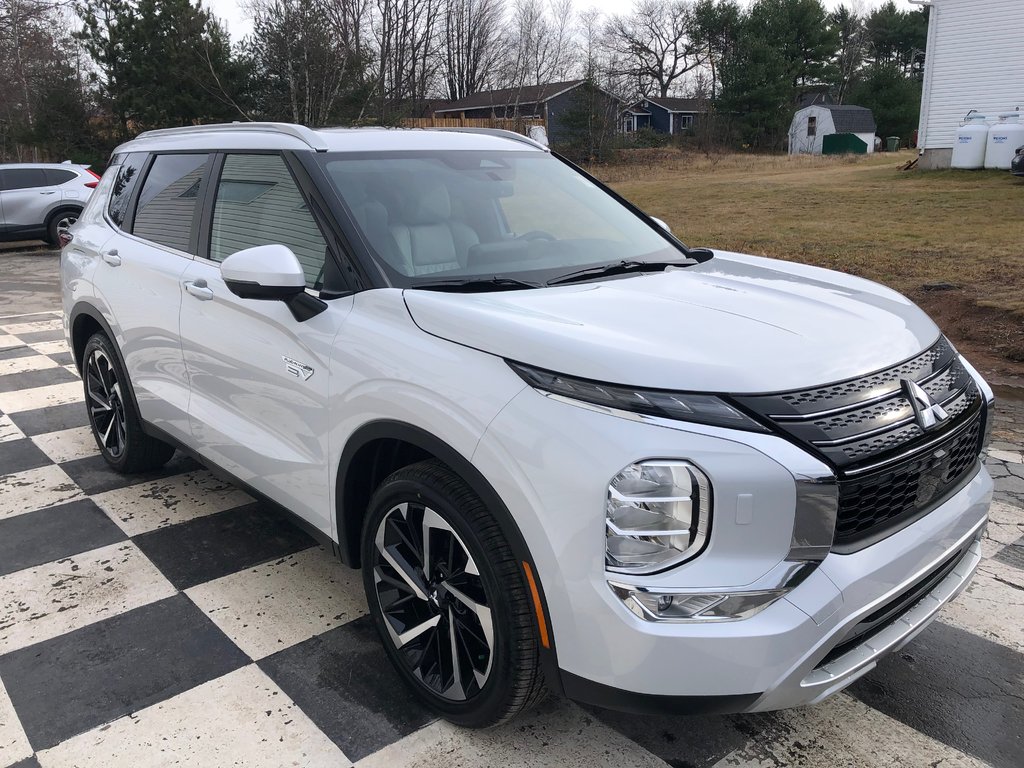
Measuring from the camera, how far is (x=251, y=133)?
3.28 meters

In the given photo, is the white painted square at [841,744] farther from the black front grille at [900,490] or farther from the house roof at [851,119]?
the house roof at [851,119]

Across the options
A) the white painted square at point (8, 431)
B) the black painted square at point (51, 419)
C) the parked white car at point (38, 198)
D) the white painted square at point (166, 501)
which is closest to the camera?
the white painted square at point (166, 501)

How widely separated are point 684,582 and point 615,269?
54.1 inches

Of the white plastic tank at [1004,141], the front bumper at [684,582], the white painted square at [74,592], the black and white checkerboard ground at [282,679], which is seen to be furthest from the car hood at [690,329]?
the white plastic tank at [1004,141]

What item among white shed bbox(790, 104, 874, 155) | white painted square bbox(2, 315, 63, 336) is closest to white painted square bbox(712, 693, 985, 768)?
white painted square bbox(2, 315, 63, 336)

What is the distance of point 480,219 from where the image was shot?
302cm

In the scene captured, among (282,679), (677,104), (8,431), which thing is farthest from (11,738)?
(677,104)

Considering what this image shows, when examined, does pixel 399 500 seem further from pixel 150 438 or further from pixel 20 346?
pixel 20 346

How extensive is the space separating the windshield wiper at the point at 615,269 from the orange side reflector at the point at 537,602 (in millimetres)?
1031

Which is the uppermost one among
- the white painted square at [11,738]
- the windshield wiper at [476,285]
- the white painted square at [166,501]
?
the windshield wiper at [476,285]

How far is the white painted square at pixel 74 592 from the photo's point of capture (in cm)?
298

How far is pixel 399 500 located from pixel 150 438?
234cm

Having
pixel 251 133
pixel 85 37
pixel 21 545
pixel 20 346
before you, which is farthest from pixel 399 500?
pixel 85 37

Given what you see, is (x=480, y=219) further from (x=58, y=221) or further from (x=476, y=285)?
(x=58, y=221)
